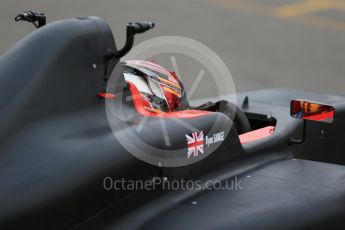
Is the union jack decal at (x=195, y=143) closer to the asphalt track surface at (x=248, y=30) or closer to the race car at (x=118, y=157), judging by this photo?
the race car at (x=118, y=157)

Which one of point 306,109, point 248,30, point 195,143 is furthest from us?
point 248,30

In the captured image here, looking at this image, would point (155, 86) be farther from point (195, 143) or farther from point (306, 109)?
point (306, 109)

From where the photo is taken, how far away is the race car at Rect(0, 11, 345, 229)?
Result: 2912 mm

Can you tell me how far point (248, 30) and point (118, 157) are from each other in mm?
5420

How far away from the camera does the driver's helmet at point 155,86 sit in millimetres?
3646

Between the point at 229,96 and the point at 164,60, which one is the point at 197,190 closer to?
the point at 229,96

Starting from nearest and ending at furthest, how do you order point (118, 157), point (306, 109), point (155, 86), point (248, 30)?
point (118, 157)
point (155, 86)
point (306, 109)
point (248, 30)

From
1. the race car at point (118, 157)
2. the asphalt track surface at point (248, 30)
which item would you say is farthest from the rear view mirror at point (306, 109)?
the asphalt track surface at point (248, 30)

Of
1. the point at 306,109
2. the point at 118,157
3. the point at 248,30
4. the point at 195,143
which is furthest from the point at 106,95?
the point at 248,30

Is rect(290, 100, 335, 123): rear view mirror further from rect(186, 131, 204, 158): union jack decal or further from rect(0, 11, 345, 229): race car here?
rect(186, 131, 204, 158): union jack decal

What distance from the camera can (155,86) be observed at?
12.3 ft

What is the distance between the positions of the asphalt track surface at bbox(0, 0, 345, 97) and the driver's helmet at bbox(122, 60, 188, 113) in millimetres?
3284

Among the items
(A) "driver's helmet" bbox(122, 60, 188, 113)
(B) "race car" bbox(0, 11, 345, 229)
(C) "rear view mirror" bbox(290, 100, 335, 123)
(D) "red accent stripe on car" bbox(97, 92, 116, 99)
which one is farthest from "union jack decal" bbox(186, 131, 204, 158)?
(C) "rear view mirror" bbox(290, 100, 335, 123)

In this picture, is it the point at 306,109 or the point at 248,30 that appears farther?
the point at 248,30
